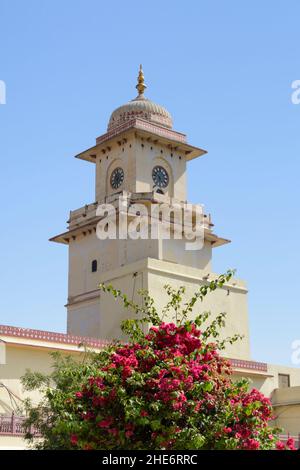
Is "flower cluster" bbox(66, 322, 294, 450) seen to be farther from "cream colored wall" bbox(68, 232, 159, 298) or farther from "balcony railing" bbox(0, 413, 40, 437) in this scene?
"cream colored wall" bbox(68, 232, 159, 298)

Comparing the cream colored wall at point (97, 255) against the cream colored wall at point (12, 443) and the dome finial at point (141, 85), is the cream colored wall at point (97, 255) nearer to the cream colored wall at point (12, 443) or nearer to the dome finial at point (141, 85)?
the dome finial at point (141, 85)

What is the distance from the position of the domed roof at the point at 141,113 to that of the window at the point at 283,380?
545 inches

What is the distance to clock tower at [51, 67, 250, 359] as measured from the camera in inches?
1315

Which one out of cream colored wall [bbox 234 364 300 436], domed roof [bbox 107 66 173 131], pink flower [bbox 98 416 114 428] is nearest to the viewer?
pink flower [bbox 98 416 114 428]

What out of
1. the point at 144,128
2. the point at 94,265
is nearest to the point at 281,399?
the point at 94,265

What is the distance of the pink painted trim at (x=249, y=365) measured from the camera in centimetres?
3080

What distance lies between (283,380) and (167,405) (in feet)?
76.1

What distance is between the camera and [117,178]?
127 ft

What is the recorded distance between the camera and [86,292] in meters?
36.4

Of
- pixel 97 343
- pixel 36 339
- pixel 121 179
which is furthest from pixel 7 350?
pixel 121 179

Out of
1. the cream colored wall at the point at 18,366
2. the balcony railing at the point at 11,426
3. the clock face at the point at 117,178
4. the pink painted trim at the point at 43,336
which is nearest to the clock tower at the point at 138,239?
the clock face at the point at 117,178

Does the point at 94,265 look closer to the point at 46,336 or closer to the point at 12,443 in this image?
the point at 46,336

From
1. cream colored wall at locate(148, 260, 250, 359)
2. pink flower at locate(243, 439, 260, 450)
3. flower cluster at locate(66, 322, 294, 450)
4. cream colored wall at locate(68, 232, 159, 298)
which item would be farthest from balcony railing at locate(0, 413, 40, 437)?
cream colored wall at locate(68, 232, 159, 298)
